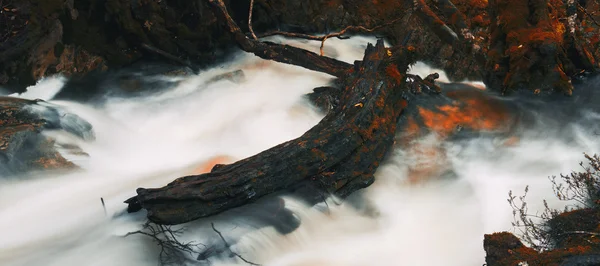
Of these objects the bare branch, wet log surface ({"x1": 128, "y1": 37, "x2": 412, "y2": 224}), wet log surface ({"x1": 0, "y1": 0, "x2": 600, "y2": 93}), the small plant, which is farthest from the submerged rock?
the small plant

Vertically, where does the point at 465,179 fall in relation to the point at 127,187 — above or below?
below

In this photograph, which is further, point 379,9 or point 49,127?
point 379,9

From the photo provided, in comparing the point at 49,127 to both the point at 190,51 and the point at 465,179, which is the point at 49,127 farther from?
the point at 465,179

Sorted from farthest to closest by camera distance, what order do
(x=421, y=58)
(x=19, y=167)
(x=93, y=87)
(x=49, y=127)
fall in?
1. (x=421, y=58)
2. (x=93, y=87)
3. (x=49, y=127)
4. (x=19, y=167)

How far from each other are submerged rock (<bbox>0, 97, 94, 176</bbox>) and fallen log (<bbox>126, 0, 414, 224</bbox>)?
5.17 ft

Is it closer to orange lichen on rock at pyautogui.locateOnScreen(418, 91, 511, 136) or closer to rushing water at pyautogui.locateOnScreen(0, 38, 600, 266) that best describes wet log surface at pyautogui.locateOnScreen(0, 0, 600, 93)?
rushing water at pyautogui.locateOnScreen(0, 38, 600, 266)

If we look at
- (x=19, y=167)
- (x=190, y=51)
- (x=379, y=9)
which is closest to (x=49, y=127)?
(x=19, y=167)

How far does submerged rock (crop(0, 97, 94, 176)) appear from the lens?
603 cm

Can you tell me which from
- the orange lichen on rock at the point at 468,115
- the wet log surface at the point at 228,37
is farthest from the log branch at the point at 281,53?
the orange lichen on rock at the point at 468,115

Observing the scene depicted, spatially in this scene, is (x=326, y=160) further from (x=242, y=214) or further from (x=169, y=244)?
(x=169, y=244)

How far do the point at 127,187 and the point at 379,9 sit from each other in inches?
257

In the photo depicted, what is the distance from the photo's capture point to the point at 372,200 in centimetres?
630

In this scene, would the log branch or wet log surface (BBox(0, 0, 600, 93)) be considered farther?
the log branch

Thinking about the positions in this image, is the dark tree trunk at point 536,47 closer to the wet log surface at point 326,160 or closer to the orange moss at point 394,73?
the wet log surface at point 326,160
